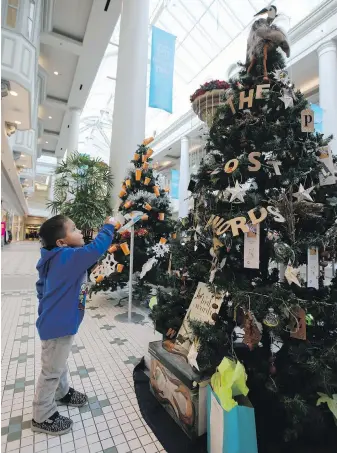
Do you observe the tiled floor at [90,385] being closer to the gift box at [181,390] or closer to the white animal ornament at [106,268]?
the gift box at [181,390]

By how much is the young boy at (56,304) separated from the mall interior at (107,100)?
0.42 feet

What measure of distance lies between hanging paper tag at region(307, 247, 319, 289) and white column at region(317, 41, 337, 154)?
6.15 meters

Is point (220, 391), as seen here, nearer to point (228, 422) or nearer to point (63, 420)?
point (228, 422)

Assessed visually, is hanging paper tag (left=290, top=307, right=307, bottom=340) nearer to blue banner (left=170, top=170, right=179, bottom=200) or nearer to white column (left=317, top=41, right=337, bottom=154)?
white column (left=317, top=41, right=337, bottom=154)

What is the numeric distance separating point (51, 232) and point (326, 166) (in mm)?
1435

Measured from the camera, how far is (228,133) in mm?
1478

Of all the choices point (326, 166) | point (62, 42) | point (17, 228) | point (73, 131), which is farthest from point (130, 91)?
point (17, 228)

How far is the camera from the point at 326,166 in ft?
4.37

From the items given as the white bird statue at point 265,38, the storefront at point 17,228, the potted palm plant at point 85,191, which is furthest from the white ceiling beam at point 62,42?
the storefront at point 17,228

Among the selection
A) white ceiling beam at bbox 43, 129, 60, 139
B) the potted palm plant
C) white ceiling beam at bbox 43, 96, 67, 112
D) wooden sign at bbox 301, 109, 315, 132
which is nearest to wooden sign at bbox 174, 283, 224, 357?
wooden sign at bbox 301, 109, 315, 132

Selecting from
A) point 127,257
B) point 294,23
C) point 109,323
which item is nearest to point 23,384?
point 109,323

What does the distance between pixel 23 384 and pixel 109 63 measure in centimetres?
1582

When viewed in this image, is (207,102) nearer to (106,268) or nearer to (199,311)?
(199,311)

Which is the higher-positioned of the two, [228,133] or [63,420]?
[228,133]
